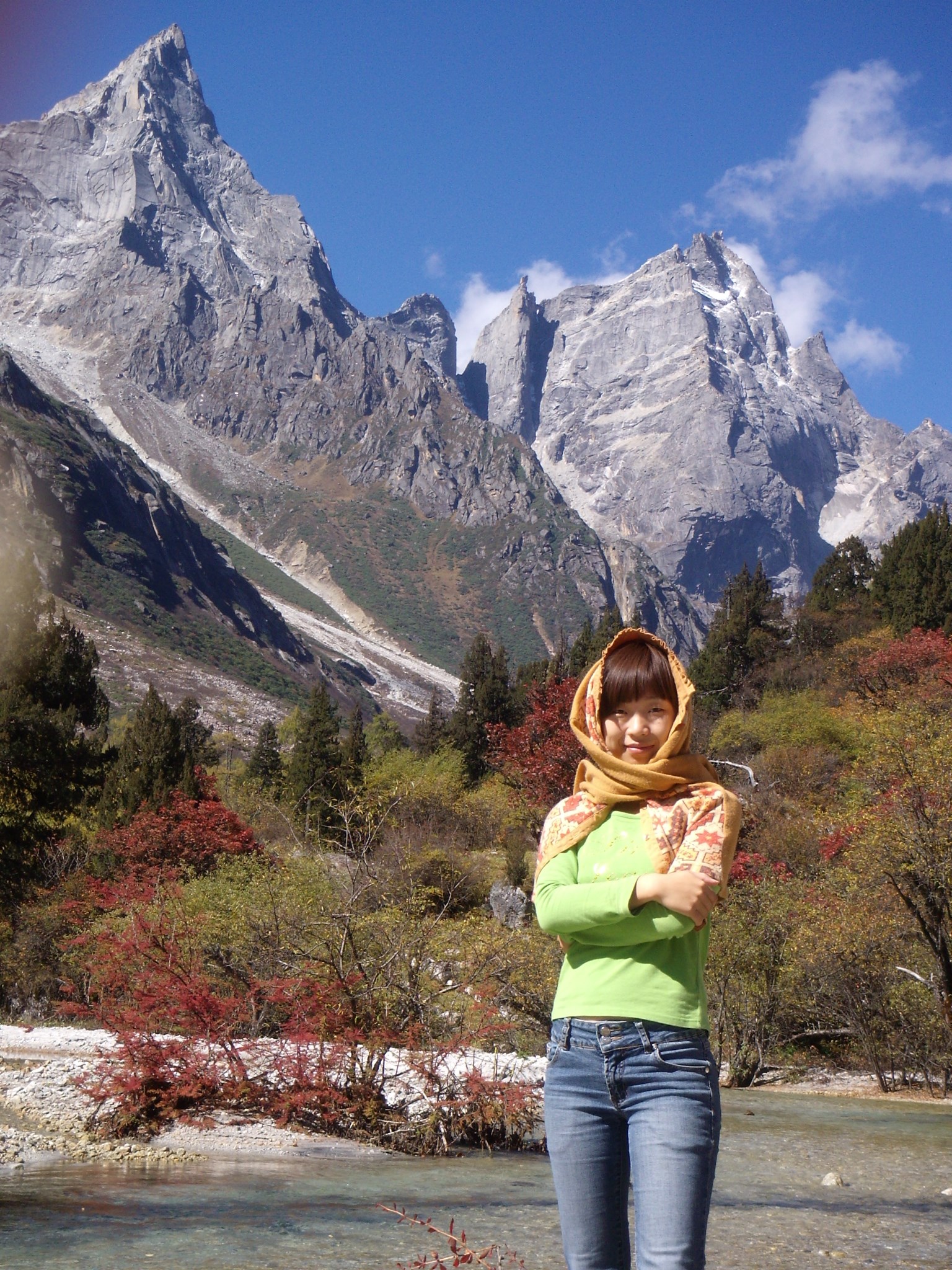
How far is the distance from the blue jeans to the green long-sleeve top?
0.06 metres

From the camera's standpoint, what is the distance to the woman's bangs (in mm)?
3328

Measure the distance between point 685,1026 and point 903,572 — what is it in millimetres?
52541

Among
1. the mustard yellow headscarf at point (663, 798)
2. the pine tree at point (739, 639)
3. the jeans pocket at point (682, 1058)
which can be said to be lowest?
the jeans pocket at point (682, 1058)

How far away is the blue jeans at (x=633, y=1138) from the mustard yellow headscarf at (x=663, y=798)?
0.49m

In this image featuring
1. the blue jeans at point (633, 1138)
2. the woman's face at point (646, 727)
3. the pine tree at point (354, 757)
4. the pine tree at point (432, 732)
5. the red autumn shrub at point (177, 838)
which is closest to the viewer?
the blue jeans at point (633, 1138)

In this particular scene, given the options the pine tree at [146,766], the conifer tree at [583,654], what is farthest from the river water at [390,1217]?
the conifer tree at [583,654]

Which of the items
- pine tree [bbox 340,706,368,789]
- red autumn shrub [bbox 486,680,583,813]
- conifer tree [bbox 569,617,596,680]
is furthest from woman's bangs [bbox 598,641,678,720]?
conifer tree [bbox 569,617,596,680]

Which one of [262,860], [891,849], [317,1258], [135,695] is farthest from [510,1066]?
[135,695]

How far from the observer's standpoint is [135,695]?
9419 cm

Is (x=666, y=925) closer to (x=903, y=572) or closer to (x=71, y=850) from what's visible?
(x=71, y=850)

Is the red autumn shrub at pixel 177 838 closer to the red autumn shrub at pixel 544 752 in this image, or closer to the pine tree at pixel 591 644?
the red autumn shrub at pixel 544 752

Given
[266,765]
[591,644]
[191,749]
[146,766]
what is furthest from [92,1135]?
[591,644]

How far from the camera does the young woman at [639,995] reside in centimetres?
282

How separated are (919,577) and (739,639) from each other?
9550mm
